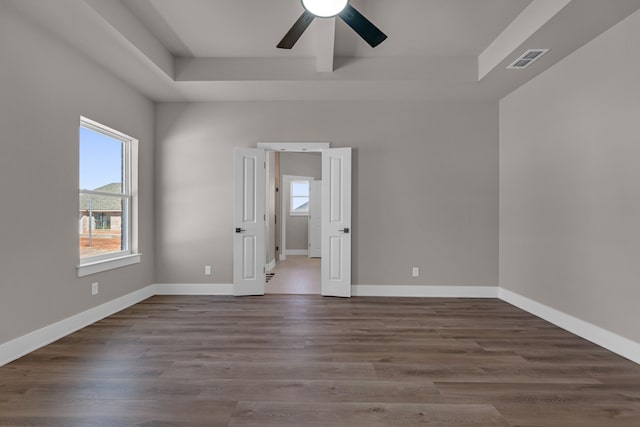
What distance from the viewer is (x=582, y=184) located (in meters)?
3.31

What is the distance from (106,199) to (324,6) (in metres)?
3.22

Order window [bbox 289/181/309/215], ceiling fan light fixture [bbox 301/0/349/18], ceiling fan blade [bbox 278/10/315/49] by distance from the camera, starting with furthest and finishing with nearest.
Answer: window [bbox 289/181/309/215], ceiling fan blade [bbox 278/10/315/49], ceiling fan light fixture [bbox 301/0/349/18]

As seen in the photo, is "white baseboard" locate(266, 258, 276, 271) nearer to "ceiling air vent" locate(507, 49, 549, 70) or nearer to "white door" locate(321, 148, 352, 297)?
"white door" locate(321, 148, 352, 297)

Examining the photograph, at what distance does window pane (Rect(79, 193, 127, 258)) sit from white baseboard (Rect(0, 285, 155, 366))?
593 mm

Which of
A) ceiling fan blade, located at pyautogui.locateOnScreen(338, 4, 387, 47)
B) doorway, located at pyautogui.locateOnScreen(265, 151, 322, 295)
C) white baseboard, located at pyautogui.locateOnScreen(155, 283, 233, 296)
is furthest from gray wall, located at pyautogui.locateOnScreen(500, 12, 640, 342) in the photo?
doorway, located at pyautogui.locateOnScreen(265, 151, 322, 295)

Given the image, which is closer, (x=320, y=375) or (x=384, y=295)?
(x=320, y=375)

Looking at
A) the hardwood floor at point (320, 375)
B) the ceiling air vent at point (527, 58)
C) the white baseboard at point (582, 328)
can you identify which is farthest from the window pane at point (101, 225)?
the white baseboard at point (582, 328)

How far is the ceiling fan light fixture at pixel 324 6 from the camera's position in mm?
2361

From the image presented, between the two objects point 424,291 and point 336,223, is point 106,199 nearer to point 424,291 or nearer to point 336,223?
point 336,223

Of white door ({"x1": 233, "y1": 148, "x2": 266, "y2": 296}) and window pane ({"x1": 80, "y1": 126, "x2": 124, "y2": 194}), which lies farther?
white door ({"x1": 233, "y1": 148, "x2": 266, "y2": 296})

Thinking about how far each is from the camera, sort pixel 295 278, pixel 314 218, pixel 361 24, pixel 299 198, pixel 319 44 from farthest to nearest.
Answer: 1. pixel 299 198
2. pixel 314 218
3. pixel 295 278
4. pixel 319 44
5. pixel 361 24

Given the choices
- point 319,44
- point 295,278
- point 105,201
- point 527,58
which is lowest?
point 295,278

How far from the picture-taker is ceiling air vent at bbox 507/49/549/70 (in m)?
3.38

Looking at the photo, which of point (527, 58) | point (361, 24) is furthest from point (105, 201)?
point (527, 58)
